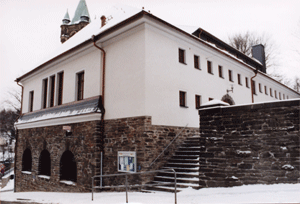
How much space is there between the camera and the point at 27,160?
18.2 metres

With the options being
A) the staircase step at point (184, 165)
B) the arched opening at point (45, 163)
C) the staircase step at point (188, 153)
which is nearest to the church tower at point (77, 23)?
the arched opening at point (45, 163)

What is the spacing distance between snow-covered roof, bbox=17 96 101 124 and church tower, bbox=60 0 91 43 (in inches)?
730

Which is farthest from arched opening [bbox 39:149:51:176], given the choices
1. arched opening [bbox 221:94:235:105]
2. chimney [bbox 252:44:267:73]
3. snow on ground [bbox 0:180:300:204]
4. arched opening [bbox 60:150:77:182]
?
chimney [bbox 252:44:267:73]

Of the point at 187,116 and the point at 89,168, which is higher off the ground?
the point at 187,116

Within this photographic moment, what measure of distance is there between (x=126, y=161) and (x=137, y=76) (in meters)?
3.58

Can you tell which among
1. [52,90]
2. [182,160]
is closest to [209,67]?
[182,160]

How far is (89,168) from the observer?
11.6 metres

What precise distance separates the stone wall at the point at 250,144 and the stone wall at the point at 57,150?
5.61m

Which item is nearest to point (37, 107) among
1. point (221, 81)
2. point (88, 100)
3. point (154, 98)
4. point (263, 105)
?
point (88, 100)

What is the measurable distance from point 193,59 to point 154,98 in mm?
4051

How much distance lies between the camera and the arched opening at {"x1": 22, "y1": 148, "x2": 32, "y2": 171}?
1792cm

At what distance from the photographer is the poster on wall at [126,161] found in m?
9.98

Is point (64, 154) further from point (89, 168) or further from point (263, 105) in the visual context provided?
point (263, 105)

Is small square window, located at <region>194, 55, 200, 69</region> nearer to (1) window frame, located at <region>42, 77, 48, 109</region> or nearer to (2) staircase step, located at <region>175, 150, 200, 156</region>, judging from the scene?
(2) staircase step, located at <region>175, 150, 200, 156</region>
